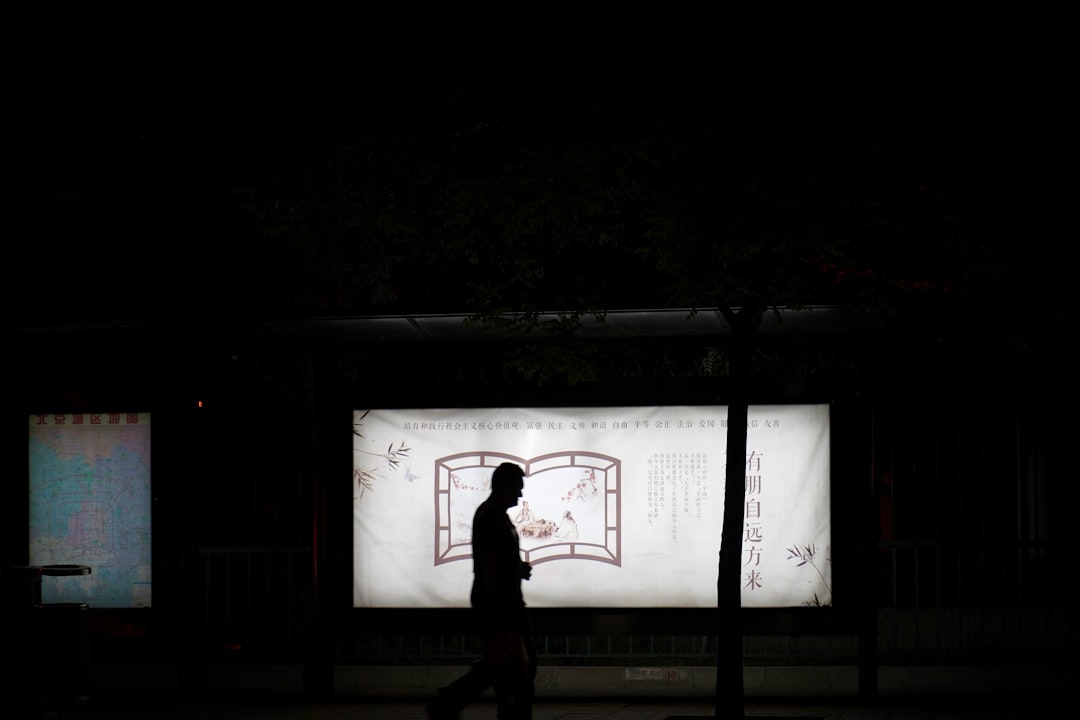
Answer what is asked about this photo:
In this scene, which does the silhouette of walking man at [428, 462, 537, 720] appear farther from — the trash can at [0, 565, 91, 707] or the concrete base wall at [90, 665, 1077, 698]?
the concrete base wall at [90, 665, 1077, 698]

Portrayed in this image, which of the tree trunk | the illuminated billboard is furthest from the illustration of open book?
the tree trunk

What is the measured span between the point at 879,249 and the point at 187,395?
19.7 ft

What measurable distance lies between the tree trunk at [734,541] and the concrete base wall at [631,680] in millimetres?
1781

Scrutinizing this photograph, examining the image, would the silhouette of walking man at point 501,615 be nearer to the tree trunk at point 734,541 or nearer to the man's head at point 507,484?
the man's head at point 507,484

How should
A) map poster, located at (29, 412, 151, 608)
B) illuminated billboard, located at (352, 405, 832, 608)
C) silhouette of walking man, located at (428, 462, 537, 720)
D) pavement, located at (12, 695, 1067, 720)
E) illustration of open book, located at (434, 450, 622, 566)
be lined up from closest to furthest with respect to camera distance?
silhouette of walking man, located at (428, 462, 537, 720), pavement, located at (12, 695, 1067, 720), illuminated billboard, located at (352, 405, 832, 608), illustration of open book, located at (434, 450, 622, 566), map poster, located at (29, 412, 151, 608)

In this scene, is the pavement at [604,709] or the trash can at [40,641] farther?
the pavement at [604,709]

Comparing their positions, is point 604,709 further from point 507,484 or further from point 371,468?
point 507,484

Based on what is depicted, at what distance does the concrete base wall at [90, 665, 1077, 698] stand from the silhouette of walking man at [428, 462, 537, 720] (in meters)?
3.60

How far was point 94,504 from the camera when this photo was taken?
498 inches

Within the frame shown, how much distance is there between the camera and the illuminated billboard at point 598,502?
11633 mm

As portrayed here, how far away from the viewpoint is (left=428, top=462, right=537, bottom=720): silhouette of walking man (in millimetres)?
8430

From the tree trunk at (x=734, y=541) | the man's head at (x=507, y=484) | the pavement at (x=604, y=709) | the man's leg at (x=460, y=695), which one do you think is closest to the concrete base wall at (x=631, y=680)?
the pavement at (x=604, y=709)

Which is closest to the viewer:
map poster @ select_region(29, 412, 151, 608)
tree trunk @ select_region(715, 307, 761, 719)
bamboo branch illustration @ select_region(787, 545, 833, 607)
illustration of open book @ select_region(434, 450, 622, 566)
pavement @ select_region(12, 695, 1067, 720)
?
tree trunk @ select_region(715, 307, 761, 719)

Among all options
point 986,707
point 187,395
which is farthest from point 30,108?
point 986,707
